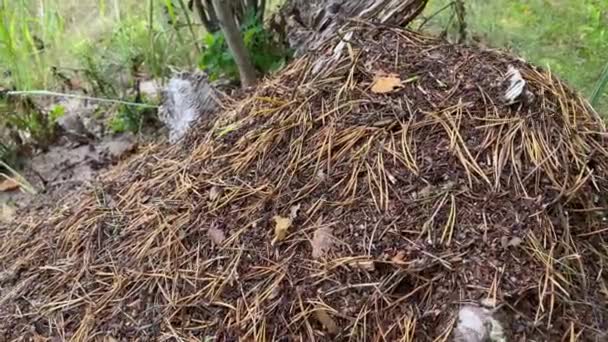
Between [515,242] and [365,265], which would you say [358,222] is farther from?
[515,242]

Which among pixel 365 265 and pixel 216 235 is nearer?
pixel 365 265

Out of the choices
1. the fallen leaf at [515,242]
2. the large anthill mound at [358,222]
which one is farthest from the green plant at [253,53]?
the fallen leaf at [515,242]

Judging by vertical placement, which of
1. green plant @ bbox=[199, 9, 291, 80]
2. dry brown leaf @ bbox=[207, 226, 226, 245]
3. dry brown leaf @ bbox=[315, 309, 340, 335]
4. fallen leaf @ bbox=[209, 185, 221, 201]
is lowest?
dry brown leaf @ bbox=[315, 309, 340, 335]

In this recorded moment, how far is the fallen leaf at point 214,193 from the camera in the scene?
5.81 ft

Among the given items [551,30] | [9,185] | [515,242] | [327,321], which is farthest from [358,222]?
[551,30]

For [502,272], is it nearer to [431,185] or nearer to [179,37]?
[431,185]

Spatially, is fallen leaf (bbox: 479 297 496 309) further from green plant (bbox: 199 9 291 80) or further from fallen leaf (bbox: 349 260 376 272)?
green plant (bbox: 199 9 291 80)

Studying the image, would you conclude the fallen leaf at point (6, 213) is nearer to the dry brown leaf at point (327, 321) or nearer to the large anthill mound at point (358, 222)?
the large anthill mound at point (358, 222)

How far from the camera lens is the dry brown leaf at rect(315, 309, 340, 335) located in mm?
1432

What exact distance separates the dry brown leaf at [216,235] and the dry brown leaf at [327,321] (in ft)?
1.16

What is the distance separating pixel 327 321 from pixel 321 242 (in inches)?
7.9

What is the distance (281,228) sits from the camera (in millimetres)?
1609

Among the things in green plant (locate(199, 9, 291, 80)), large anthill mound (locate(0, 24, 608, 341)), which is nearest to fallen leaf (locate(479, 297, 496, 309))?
large anthill mound (locate(0, 24, 608, 341))

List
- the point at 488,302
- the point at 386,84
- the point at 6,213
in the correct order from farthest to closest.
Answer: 1. the point at 6,213
2. the point at 386,84
3. the point at 488,302
